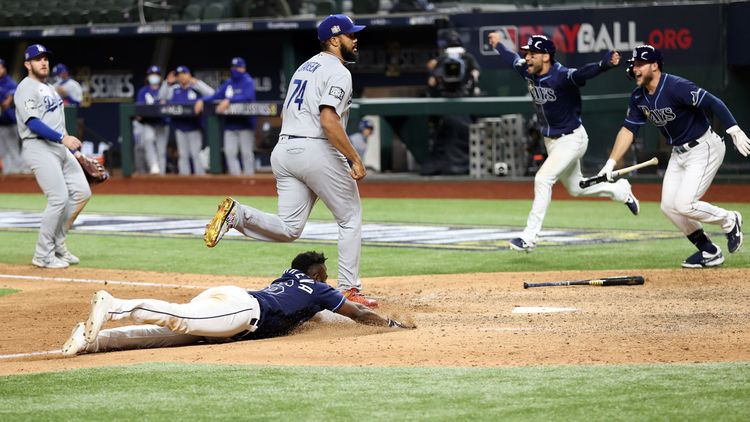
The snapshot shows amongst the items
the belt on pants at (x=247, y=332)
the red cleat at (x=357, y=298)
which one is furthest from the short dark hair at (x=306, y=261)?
the red cleat at (x=357, y=298)

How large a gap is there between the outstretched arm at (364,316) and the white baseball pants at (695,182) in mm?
3455

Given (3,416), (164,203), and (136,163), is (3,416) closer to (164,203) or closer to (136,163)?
(164,203)

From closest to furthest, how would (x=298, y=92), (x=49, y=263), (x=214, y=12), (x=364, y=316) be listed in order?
(x=364, y=316) → (x=298, y=92) → (x=49, y=263) → (x=214, y=12)

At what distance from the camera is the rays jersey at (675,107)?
9.67 meters

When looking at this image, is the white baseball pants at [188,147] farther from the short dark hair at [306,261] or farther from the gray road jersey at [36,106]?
the short dark hair at [306,261]

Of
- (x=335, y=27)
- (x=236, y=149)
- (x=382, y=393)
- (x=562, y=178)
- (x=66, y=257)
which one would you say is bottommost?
(x=236, y=149)

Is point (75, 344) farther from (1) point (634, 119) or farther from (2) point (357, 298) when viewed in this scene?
(1) point (634, 119)

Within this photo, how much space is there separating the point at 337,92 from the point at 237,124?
1419 cm

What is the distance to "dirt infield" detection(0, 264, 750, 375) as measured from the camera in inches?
252

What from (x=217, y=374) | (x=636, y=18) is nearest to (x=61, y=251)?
(x=217, y=374)

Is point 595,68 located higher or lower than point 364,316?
higher

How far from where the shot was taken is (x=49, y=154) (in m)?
11.1

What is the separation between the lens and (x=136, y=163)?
24344mm

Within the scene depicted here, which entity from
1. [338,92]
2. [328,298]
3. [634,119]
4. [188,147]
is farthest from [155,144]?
[328,298]
